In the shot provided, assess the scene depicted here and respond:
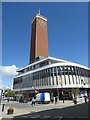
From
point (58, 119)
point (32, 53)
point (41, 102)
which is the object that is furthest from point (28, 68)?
point (58, 119)

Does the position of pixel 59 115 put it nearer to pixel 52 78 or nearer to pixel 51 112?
pixel 51 112

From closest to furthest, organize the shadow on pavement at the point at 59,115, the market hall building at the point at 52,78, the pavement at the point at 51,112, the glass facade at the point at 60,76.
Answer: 1. the shadow on pavement at the point at 59,115
2. the pavement at the point at 51,112
3. the market hall building at the point at 52,78
4. the glass facade at the point at 60,76

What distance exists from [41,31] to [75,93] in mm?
73574

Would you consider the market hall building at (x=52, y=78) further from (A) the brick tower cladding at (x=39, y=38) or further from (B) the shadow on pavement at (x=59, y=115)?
(B) the shadow on pavement at (x=59, y=115)

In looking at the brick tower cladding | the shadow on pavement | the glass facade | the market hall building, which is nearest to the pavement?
the shadow on pavement

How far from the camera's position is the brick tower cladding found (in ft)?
418

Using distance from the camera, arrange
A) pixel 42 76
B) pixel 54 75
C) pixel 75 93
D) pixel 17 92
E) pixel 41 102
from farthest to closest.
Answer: pixel 17 92 → pixel 42 76 → pixel 54 75 → pixel 75 93 → pixel 41 102

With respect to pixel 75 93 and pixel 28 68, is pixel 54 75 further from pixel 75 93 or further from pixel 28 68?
pixel 28 68

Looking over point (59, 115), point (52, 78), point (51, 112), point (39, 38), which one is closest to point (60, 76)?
point (52, 78)

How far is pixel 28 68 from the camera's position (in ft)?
344

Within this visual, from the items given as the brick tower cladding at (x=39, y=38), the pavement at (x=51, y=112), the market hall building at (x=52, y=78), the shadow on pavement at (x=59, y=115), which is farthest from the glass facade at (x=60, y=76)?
the shadow on pavement at (x=59, y=115)

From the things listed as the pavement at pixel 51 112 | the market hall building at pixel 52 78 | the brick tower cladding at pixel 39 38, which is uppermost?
the brick tower cladding at pixel 39 38

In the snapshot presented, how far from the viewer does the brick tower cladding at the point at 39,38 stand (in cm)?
12729

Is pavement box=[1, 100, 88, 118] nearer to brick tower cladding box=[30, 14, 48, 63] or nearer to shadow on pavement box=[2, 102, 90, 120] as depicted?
shadow on pavement box=[2, 102, 90, 120]
